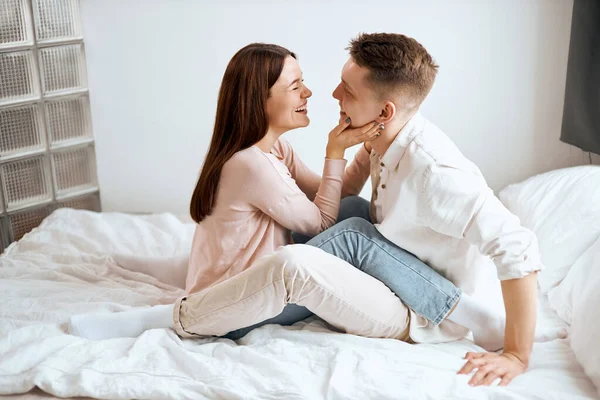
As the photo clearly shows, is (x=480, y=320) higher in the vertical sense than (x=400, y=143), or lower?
lower

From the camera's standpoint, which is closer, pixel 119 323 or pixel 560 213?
pixel 119 323

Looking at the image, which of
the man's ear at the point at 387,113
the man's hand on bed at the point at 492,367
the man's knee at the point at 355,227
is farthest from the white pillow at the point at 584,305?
the man's ear at the point at 387,113

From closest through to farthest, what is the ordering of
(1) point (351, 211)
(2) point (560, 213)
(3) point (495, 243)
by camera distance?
(3) point (495, 243) < (1) point (351, 211) < (2) point (560, 213)

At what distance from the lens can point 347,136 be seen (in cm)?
179

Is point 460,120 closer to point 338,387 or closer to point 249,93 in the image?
point 249,93

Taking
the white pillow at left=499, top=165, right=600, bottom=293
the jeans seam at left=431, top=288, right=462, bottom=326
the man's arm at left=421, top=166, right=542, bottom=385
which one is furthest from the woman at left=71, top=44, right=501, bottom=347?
the white pillow at left=499, top=165, right=600, bottom=293

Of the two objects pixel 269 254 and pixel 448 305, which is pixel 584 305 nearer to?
pixel 448 305

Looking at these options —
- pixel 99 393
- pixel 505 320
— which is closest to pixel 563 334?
pixel 505 320

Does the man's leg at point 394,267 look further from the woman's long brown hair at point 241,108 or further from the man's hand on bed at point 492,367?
the woman's long brown hair at point 241,108

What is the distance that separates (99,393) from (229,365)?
28 cm

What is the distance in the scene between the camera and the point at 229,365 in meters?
1.59

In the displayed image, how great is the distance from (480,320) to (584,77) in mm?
1148

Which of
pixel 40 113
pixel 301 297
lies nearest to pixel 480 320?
pixel 301 297

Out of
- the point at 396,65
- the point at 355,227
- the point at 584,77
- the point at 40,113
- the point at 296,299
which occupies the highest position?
the point at 396,65
